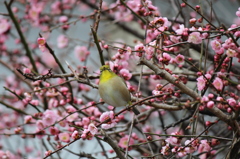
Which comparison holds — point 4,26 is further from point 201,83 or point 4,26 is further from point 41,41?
point 201,83

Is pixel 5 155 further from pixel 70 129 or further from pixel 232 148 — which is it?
pixel 232 148

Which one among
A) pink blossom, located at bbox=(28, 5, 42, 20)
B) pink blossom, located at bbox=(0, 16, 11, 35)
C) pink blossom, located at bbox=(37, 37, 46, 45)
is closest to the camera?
pink blossom, located at bbox=(37, 37, 46, 45)

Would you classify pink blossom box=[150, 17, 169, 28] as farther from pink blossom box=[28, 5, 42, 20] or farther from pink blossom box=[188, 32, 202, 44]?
pink blossom box=[28, 5, 42, 20]

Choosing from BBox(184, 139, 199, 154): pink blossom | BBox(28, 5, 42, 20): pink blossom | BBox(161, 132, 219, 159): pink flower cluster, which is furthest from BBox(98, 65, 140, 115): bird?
BBox(28, 5, 42, 20): pink blossom

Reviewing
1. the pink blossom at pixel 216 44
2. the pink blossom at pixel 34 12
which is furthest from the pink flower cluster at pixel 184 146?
the pink blossom at pixel 34 12

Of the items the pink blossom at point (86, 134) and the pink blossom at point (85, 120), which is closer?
the pink blossom at point (86, 134)

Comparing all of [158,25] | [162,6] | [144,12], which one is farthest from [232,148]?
[162,6]

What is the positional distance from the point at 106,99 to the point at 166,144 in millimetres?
664

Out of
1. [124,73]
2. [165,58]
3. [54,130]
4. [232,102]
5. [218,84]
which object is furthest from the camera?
[54,130]

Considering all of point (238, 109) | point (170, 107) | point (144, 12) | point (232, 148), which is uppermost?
point (144, 12)

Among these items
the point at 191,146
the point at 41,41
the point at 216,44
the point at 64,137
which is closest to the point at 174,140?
the point at 191,146

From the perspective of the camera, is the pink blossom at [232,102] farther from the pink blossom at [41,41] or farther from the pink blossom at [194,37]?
the pink blossom at [41,41]

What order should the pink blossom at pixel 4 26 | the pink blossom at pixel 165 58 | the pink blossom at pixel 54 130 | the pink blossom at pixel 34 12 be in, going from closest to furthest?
the pink blossom at pixel 165 58
the pink blossom at pixel 54 130
the pink blossom at pixel 4 26
the pink blossom at pixel 34 12

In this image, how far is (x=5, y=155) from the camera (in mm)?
3418
